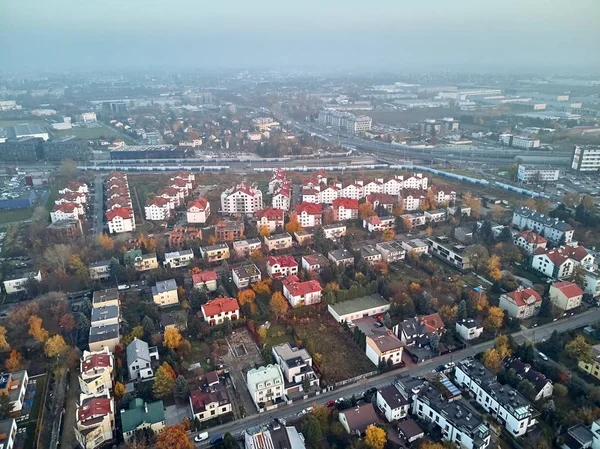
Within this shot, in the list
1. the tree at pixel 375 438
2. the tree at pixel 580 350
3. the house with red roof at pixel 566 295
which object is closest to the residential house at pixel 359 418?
the tree at pixel 375 438

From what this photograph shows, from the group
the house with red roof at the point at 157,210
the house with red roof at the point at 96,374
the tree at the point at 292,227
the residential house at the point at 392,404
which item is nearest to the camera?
the residential house at the point at 392,404

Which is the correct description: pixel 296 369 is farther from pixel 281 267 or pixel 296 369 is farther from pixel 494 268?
pixel 494 268

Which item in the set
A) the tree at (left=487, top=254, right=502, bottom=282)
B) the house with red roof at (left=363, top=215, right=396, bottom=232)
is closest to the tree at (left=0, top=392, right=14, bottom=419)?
the tree at (left=487, top=254, right=502, bottom=282)

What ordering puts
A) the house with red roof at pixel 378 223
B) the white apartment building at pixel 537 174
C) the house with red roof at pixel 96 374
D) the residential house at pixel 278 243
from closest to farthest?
the house with red roof at pixel 96 374
the residential house at pixel 278 243
the house with red roof at pixel 378 223
the white apartment building at pixel 537 174

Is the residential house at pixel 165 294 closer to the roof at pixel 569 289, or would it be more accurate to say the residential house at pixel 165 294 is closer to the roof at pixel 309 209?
the roof at pixel 309 209

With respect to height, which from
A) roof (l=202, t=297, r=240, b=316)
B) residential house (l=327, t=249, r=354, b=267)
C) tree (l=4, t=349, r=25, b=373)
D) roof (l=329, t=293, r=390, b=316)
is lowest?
tree (l=4, t=349, r=25, b=373)

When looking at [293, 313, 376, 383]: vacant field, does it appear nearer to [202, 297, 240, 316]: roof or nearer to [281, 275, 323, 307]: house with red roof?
[281, 275, 323, 307]: house with red roof

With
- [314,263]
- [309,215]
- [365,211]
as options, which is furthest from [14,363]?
[365,211]
